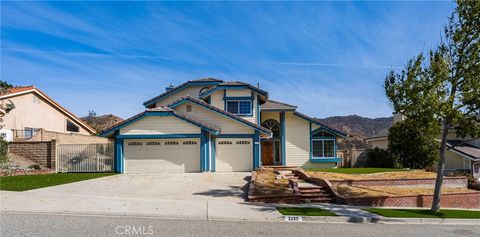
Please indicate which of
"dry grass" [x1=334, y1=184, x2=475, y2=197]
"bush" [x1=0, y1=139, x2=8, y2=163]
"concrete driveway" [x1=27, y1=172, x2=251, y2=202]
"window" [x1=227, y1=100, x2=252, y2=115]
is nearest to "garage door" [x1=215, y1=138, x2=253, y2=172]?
"concrete driveway" [x1=27, y1=172, x2=251, y2=202]

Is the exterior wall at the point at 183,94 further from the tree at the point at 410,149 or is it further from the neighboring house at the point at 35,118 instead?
the tree at the point at 410,149

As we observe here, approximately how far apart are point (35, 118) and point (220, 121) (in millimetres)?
18990

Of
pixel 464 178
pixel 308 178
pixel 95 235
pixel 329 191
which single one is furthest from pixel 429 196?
pixel 95 235

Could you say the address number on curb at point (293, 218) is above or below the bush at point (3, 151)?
below

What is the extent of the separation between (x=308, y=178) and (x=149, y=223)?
35.1ft

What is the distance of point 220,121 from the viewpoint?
22.9m

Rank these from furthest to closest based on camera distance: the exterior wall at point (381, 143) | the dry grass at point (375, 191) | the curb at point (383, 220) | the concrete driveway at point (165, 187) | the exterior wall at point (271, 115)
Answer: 1. the exterior wall at point (381, 143)
2. the exterior wall at point (271, 115)
3. the dry grass at point (375, 191)
4. the concrete driveway at point (165, 187)
5. the curb at point (383, 220)

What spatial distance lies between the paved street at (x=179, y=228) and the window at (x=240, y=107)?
15761 millimetres

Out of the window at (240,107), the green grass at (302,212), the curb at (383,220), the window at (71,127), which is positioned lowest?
the curb at (383,220)

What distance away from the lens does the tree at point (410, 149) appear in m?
26.0

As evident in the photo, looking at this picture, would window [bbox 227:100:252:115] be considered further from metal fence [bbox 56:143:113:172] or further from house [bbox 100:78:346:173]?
metal fence [bbox 56:143:113:172]

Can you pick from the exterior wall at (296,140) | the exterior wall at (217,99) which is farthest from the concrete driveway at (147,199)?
the exterior wall at (296,140)

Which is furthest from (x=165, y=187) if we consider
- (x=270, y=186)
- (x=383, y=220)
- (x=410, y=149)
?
(x=410, y=149)

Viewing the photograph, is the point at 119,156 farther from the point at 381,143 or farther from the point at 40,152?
the point at 381,143
